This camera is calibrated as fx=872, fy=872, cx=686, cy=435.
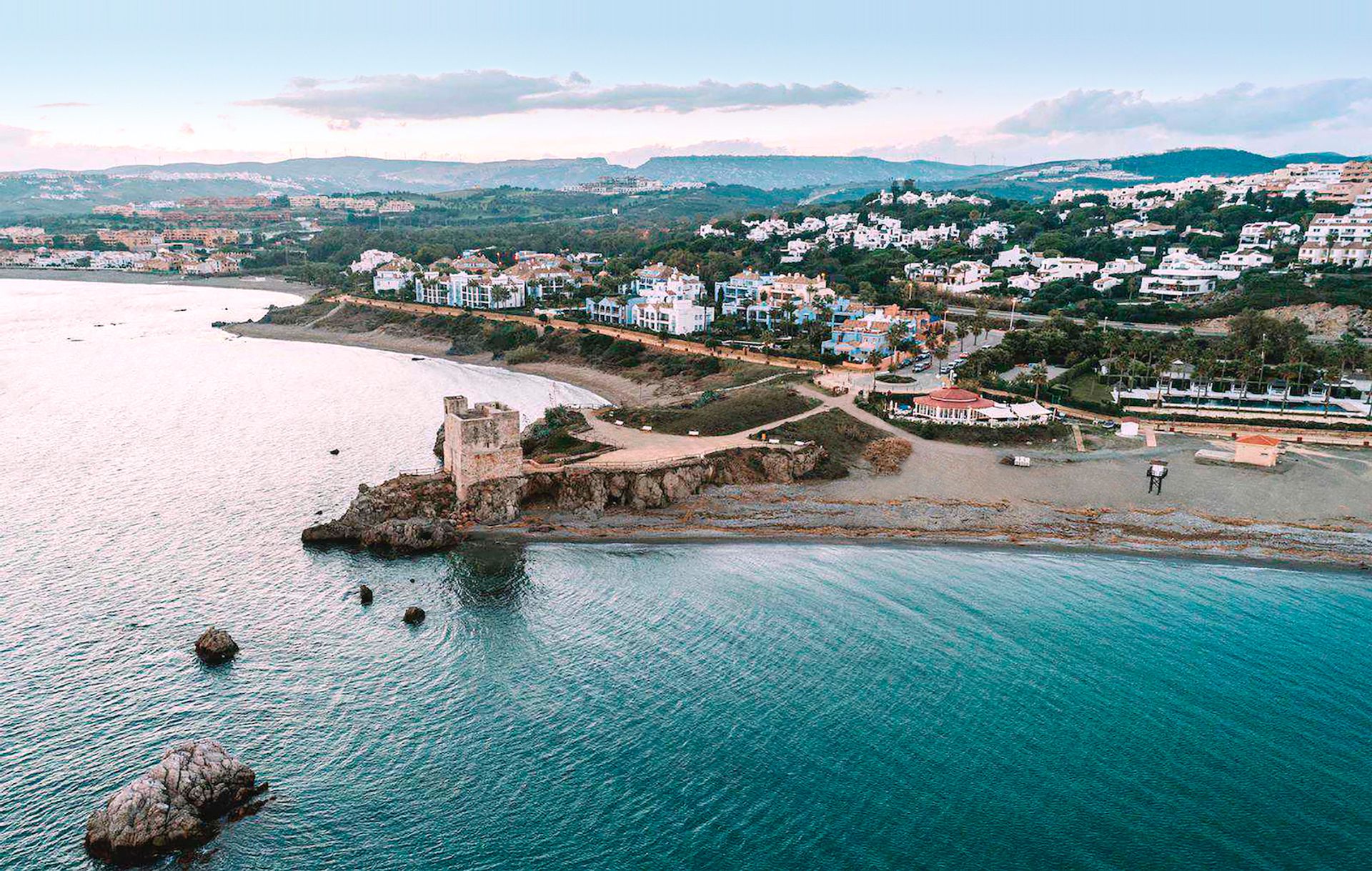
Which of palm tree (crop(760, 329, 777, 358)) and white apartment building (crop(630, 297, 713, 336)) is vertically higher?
white apartment building (crop(630, 297, 713, 336))

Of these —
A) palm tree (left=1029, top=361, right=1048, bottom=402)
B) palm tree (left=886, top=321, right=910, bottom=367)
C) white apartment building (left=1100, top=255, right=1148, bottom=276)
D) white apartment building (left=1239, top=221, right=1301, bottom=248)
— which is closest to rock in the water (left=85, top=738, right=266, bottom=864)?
palm tree (left=1029, top=361, right=1048, bottom=402)

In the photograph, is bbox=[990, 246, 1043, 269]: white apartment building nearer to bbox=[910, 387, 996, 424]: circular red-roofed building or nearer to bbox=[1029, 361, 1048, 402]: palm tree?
bbox=[1029, 361, 1048, 402]: palm tree

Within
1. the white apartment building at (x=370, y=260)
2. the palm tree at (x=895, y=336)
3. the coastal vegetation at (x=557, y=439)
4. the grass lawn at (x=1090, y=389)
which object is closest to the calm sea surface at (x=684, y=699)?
the coastal vegetation at (x=557, y=439)

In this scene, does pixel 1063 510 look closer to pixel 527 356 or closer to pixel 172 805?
pixel 172 805

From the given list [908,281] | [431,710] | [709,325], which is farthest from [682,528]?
[908,281]

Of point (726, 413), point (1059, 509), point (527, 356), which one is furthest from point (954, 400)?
point (527, 356)

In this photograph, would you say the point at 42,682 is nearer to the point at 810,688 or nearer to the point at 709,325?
the point at 810,688

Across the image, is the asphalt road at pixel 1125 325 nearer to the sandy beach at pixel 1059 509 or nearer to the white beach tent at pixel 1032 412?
the white beach tent at pixel 1032 412
